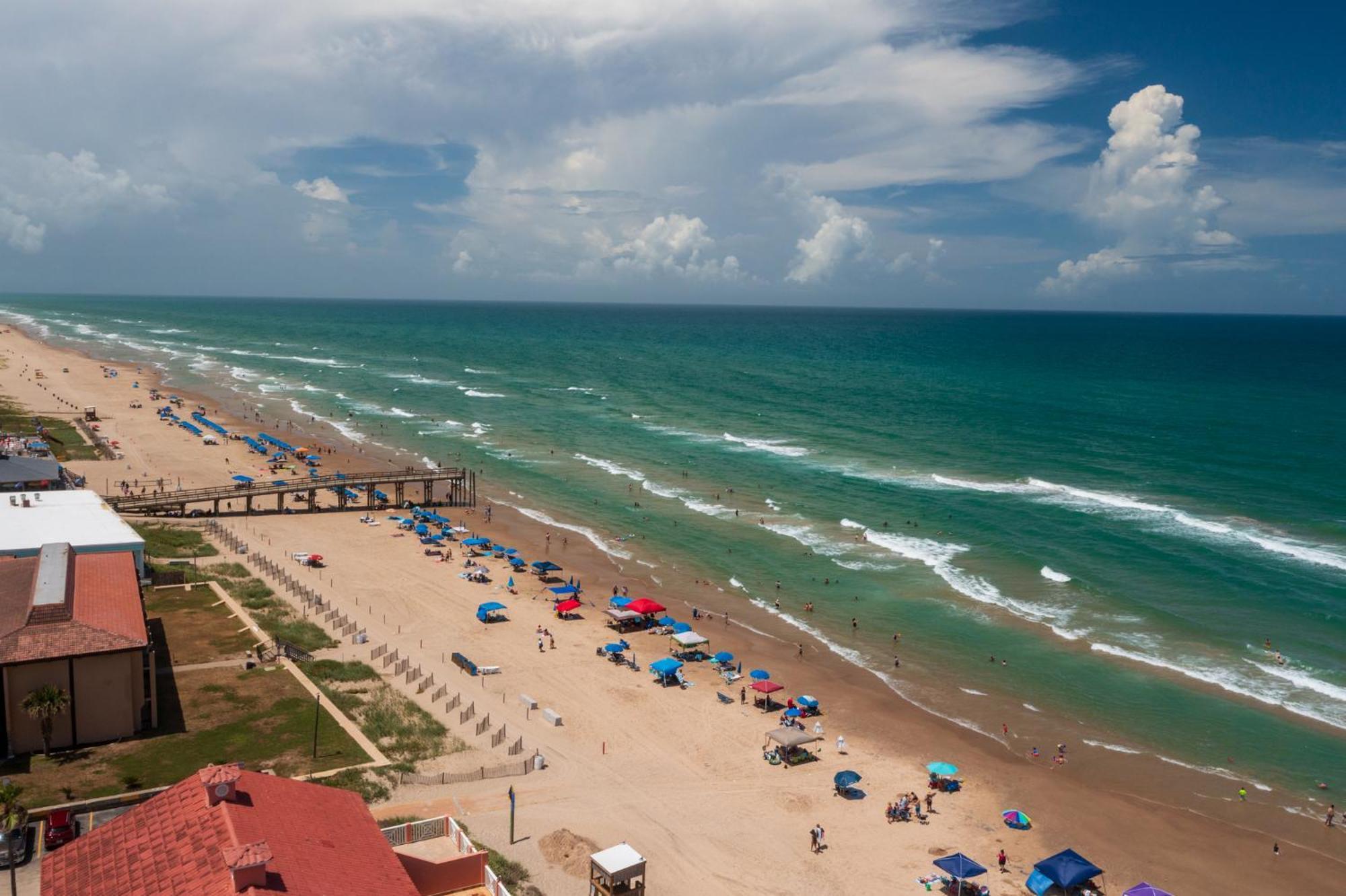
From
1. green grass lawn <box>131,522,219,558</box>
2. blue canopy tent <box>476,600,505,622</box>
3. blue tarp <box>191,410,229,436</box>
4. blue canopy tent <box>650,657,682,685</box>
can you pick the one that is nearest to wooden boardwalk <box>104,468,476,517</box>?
green grass lawn <box>131,522,219,558</box>

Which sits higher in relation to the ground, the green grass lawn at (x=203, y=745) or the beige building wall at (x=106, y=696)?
the beige building wall at (x=106, y=696)

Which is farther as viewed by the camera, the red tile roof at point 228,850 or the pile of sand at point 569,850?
the pile of sand at point 569,850

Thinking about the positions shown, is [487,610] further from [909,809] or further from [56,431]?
[56,431]

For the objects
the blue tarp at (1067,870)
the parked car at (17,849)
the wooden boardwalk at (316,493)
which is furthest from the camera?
the wooden boardwalk at (316,493)

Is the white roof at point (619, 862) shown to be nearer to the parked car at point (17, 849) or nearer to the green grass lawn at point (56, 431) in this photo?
the parked car at point (17, 849)

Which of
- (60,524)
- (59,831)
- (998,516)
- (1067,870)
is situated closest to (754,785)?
(1067,870)

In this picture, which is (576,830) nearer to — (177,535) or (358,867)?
(358,867)

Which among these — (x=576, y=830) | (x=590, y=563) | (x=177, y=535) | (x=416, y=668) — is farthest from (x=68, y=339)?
(x=576, y=830)

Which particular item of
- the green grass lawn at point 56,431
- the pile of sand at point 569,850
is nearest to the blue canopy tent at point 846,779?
the pile of sand at point 569,850
